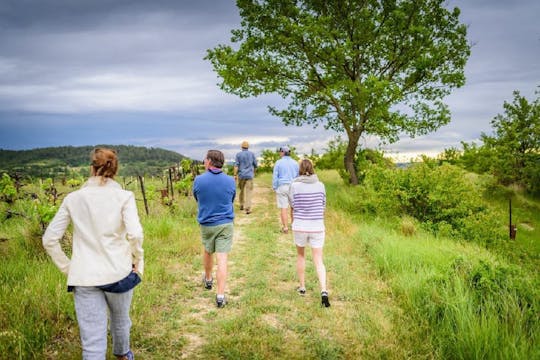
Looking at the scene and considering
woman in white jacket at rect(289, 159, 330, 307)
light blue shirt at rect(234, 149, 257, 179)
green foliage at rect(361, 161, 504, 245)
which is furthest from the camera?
light blue shirt at rect(234, 149, 257, 179)

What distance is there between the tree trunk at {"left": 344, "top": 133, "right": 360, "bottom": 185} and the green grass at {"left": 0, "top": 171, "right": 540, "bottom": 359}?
11.8 meters

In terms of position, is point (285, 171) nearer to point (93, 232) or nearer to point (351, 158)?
point (93, 232)

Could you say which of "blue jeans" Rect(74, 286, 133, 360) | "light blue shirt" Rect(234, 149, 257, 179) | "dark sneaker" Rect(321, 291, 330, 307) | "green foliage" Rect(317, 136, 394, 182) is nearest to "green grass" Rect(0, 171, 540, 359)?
"dark sneaker" Rect(321, 291, 330, 307)

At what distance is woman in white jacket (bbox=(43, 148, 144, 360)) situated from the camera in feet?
10.4

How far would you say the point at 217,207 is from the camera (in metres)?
5.66

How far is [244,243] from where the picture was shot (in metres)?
9.80

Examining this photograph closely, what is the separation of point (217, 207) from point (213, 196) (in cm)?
18

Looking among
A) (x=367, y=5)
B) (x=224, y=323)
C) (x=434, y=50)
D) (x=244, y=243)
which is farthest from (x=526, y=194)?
(x=224, y=323)

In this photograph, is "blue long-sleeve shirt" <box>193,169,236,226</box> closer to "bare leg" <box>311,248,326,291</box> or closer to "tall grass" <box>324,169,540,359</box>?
"bare leg" <box>311,248,326,291</box>

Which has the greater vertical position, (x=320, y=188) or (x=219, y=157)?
(x=219, y=157)

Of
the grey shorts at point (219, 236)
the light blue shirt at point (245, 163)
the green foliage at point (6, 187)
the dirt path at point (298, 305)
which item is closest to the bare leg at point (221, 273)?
the grey shorts at point (219, 236)

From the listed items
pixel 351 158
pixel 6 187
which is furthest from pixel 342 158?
pixel 6 187

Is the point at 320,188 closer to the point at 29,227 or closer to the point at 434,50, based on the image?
the point at 29,227

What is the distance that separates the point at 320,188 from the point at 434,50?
572 inches
